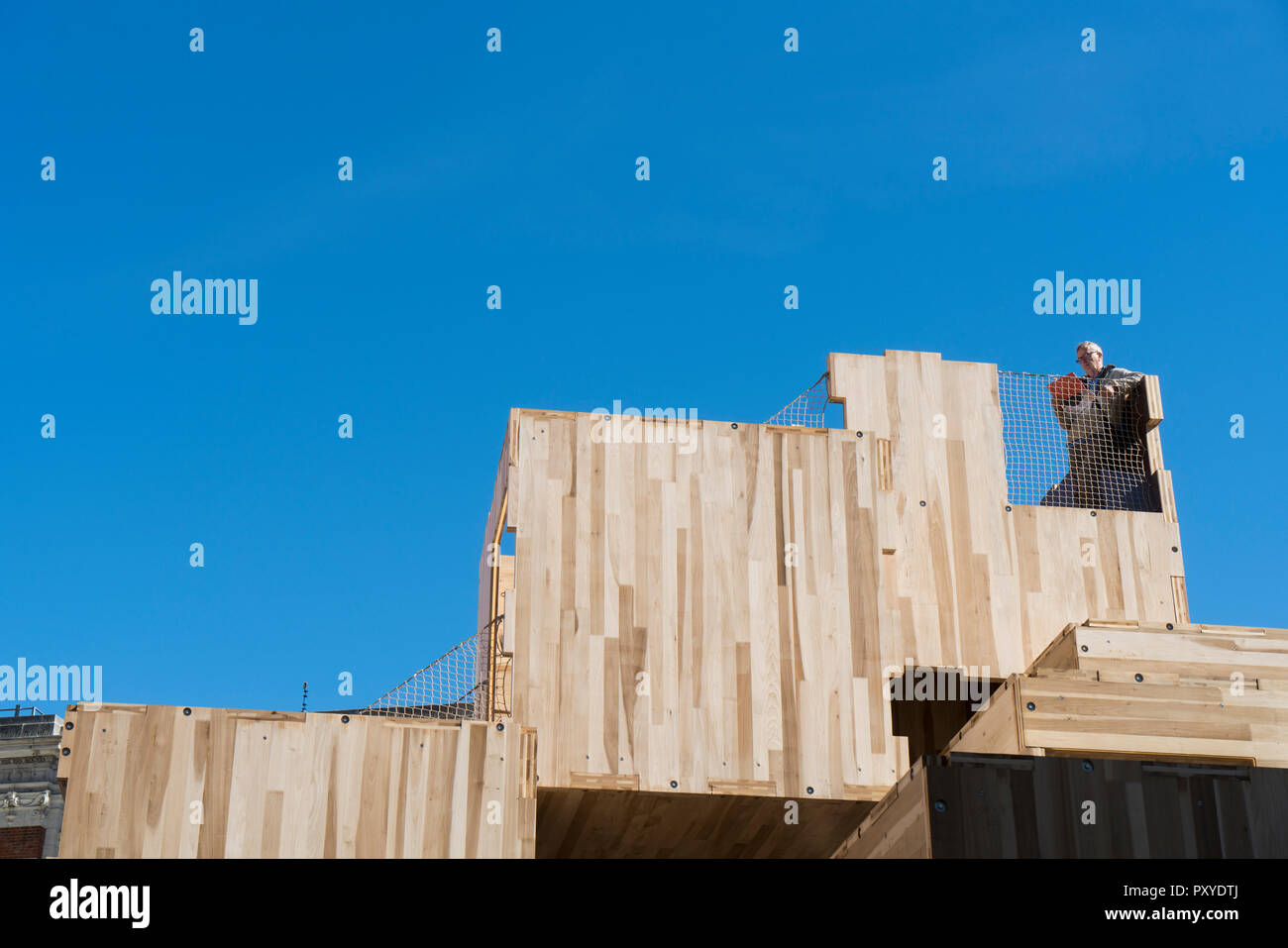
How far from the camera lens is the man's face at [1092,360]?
1836 cm

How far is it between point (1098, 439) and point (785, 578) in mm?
4896

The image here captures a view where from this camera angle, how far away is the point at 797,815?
15672 mm

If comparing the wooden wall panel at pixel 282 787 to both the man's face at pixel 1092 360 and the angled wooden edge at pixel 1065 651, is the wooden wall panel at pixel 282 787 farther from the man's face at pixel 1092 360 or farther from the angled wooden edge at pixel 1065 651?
the man's face at pixel 1092 360

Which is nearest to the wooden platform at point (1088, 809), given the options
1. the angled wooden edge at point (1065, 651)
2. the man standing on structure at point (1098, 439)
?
the angled wooden edge at point (1065, 651)

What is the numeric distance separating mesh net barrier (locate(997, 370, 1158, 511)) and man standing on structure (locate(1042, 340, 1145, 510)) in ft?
0.04

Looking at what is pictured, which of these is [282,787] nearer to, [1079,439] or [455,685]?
[455,685]

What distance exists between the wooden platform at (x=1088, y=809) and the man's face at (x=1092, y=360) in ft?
29.4

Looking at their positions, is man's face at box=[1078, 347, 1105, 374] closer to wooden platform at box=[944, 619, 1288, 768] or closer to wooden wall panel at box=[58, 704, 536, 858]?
wooden platform at box=[944, 619, 1288, 768]

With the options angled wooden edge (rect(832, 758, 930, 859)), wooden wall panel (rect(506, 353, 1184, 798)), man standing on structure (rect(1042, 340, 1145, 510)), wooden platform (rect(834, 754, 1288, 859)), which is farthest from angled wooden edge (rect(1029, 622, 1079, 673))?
man standing on structure (rect(1042, 340, 1145, 510))

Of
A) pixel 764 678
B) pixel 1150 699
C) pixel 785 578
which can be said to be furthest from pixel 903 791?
pixel 785 578

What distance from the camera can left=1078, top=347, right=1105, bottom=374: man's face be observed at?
1836 centimetres

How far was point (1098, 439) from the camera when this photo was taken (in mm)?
18594

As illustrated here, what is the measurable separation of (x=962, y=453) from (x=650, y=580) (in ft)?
14.9
